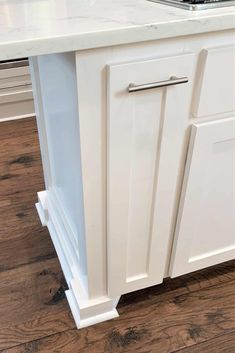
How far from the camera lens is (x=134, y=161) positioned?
937 millimetres

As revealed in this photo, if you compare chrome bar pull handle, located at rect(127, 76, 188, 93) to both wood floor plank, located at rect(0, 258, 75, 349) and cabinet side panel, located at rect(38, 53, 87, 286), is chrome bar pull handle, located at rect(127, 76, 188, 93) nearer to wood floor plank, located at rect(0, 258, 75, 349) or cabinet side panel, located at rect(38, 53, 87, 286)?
cabinet side panel, located at rect(38, 53, 87, 286)

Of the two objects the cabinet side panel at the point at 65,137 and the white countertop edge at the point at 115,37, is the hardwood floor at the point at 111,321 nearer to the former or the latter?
the cabinet side panel at the point at 65,137

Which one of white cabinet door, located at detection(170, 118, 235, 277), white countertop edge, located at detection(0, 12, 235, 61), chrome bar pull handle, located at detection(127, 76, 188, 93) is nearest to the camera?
white countertop edge, located at detection(0, 12, 235, 61)

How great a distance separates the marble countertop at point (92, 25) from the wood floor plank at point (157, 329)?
0.90m

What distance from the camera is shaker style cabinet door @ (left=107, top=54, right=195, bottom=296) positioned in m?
0.82

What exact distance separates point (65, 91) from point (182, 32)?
31cm

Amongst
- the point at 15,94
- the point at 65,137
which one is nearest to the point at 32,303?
the point at 65,137

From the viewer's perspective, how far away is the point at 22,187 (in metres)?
1.87

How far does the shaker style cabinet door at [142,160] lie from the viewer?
82 cm

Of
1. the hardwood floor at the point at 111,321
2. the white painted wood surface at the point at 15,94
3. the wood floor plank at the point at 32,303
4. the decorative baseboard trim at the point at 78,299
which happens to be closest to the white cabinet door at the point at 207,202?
the hardwood floor at the point at 111,321

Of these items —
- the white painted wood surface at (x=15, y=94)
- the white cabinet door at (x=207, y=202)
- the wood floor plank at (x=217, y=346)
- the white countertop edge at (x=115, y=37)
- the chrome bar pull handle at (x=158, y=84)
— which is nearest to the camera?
the white countertop edge at (x=115, y=37)

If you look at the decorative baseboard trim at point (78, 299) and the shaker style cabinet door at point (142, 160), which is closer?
the shaker style cabinet door at point (142, 160)

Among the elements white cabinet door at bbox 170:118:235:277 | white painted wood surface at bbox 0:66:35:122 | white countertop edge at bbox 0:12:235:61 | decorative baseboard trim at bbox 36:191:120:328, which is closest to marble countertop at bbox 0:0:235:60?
white countertop edge at bbox 0:12:235:61

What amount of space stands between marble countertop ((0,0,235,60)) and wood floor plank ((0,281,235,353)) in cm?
90
